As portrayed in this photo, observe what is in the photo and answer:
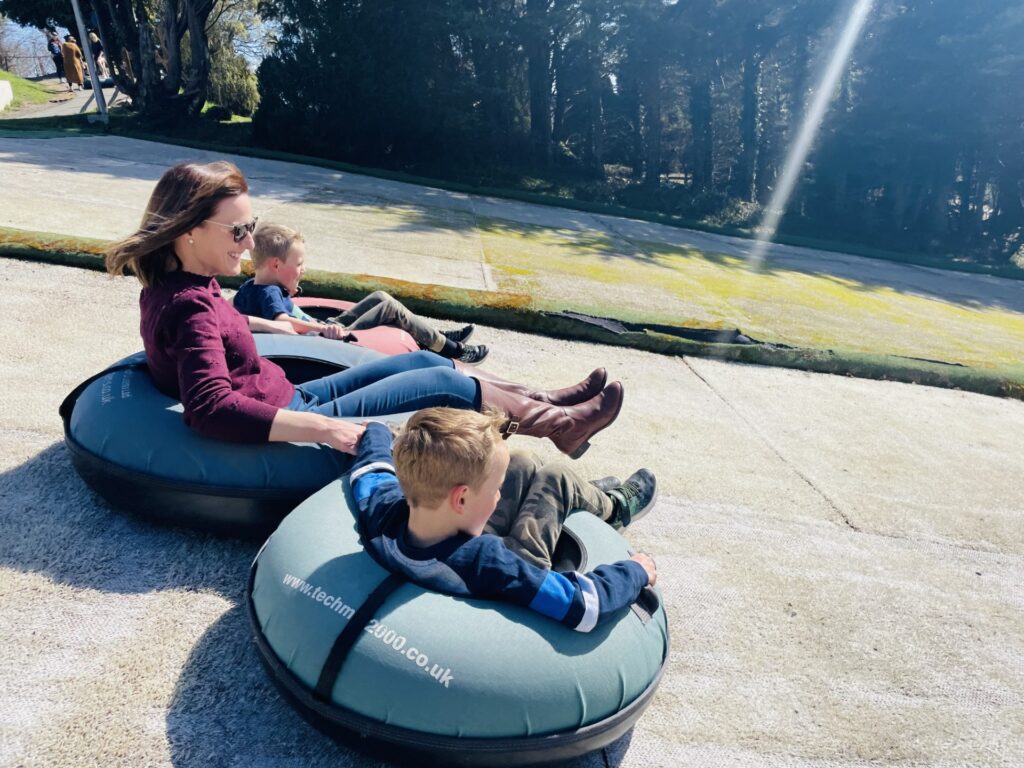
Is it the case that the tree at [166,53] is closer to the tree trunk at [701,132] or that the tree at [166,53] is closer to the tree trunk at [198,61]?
the tree trunk at [198,61]

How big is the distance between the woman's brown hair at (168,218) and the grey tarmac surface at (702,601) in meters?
1.19

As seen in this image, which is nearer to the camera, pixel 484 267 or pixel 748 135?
pixel 484 267

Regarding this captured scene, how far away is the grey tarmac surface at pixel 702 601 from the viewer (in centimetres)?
251

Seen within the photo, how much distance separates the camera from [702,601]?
11.8ft

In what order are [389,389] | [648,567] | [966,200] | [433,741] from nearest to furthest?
[433,741] → [648,567] → [389,389] → [966,200]

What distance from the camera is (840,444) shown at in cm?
580

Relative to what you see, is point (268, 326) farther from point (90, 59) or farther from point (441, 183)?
point (90, 59)

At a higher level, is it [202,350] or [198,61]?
[202,350]

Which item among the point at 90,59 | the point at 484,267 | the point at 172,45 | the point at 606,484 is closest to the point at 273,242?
the point at 606,484

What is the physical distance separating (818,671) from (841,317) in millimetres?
8121

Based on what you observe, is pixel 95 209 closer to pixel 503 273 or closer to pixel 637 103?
pixel 503 273

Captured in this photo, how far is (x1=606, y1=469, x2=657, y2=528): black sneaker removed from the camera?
3701 millimetres

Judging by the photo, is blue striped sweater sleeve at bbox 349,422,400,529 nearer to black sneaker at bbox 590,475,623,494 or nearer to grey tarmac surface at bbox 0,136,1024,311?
black sneaker at bbox 590,475,623,494

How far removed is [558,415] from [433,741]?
2.20m
